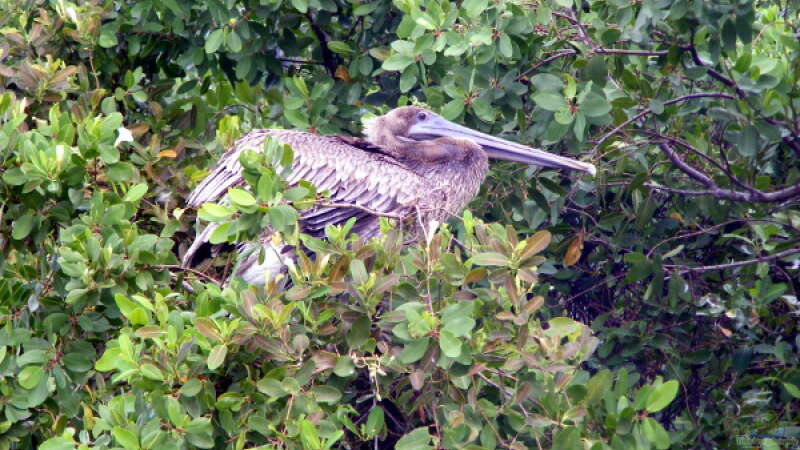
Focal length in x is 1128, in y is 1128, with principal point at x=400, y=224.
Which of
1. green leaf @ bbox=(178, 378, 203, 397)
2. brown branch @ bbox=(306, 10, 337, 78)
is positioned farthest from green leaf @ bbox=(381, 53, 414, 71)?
green leaf @ bbox=(178, 378, 203, 397)

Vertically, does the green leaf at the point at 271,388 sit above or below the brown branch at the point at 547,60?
below

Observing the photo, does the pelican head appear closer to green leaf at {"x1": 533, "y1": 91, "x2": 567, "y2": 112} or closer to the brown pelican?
the brown pelican

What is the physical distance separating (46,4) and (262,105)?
1.41 metres

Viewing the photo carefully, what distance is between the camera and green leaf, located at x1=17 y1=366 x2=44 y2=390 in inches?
168

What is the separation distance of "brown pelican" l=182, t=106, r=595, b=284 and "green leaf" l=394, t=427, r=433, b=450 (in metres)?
1.96

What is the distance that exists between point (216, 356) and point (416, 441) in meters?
0.73

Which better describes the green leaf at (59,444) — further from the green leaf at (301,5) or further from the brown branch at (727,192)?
the brown branch at (727,192)

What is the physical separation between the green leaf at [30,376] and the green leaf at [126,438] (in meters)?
0.81

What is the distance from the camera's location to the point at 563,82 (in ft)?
17.6

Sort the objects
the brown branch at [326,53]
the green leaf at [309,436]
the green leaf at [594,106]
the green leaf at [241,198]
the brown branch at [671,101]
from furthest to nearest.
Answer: the brown branch at [326,53], the brown branch at [671,101], the green leaf at [594,106], the green leaf at [241,198], the green leaf at [309,436]

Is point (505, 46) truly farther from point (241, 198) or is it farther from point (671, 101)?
point (241, 198)

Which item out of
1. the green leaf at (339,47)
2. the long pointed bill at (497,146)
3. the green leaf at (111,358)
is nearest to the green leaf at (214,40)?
the green leaf at (339,47)

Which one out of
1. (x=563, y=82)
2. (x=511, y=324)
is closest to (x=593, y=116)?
(x=563, y=82)

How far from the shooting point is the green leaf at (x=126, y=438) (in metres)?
3.62
